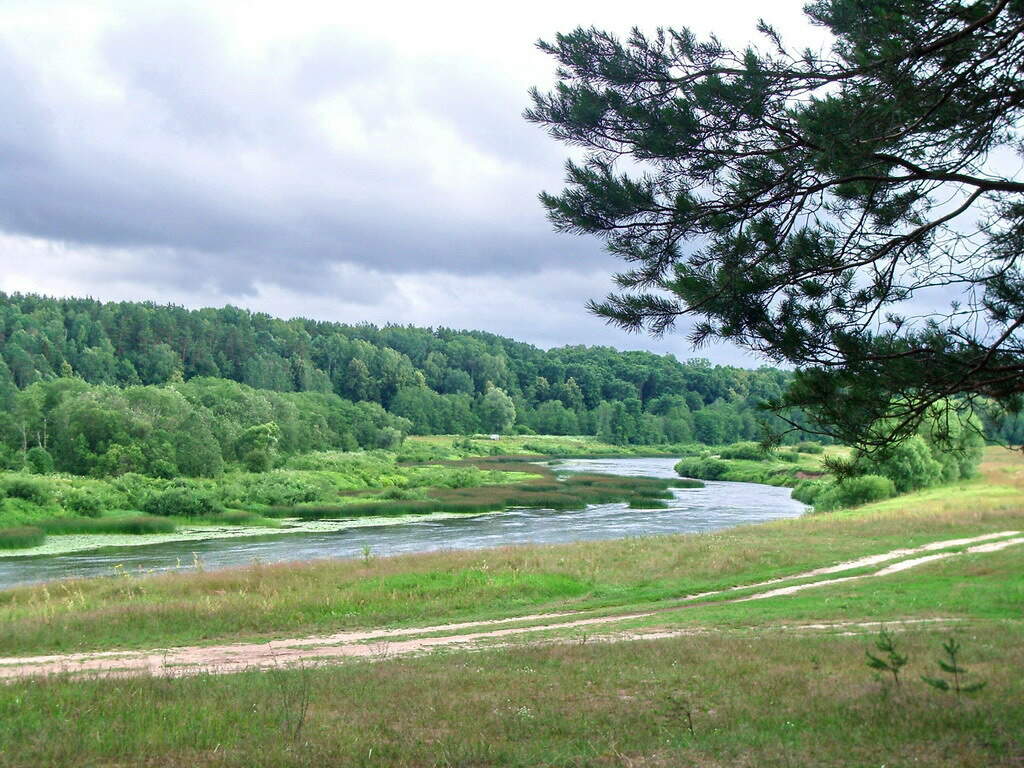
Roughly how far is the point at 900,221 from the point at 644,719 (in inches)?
233

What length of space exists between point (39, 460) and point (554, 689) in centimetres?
6404

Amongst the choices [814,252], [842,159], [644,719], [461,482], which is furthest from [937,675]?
[461,482]

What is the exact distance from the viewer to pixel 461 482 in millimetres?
71938

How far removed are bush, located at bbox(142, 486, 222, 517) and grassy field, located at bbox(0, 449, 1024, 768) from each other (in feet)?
92.6

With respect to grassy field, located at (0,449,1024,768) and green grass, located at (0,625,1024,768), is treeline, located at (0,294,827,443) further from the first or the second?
green grass, located at (0,625,1024,768)

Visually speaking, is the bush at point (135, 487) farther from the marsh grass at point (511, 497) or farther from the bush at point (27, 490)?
the marsh grass at point (511, 497)

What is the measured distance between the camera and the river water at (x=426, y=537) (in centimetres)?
3297

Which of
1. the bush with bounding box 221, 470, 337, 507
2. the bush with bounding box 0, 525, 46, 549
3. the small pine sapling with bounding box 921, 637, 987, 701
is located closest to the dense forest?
the bush with bounding box 221, 470, 337, 507

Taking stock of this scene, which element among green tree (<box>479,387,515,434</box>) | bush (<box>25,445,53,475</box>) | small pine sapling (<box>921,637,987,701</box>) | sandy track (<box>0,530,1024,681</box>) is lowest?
sandy track (<box>0,530,1024,681</box>)

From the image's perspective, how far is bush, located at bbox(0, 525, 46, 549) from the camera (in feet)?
123

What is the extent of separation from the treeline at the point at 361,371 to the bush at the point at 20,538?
81.6 metres

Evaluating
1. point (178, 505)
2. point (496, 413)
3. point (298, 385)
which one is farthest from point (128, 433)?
point (496, 413)

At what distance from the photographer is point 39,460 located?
63250 mm

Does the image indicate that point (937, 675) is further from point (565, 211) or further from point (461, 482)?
point (461, 482)
